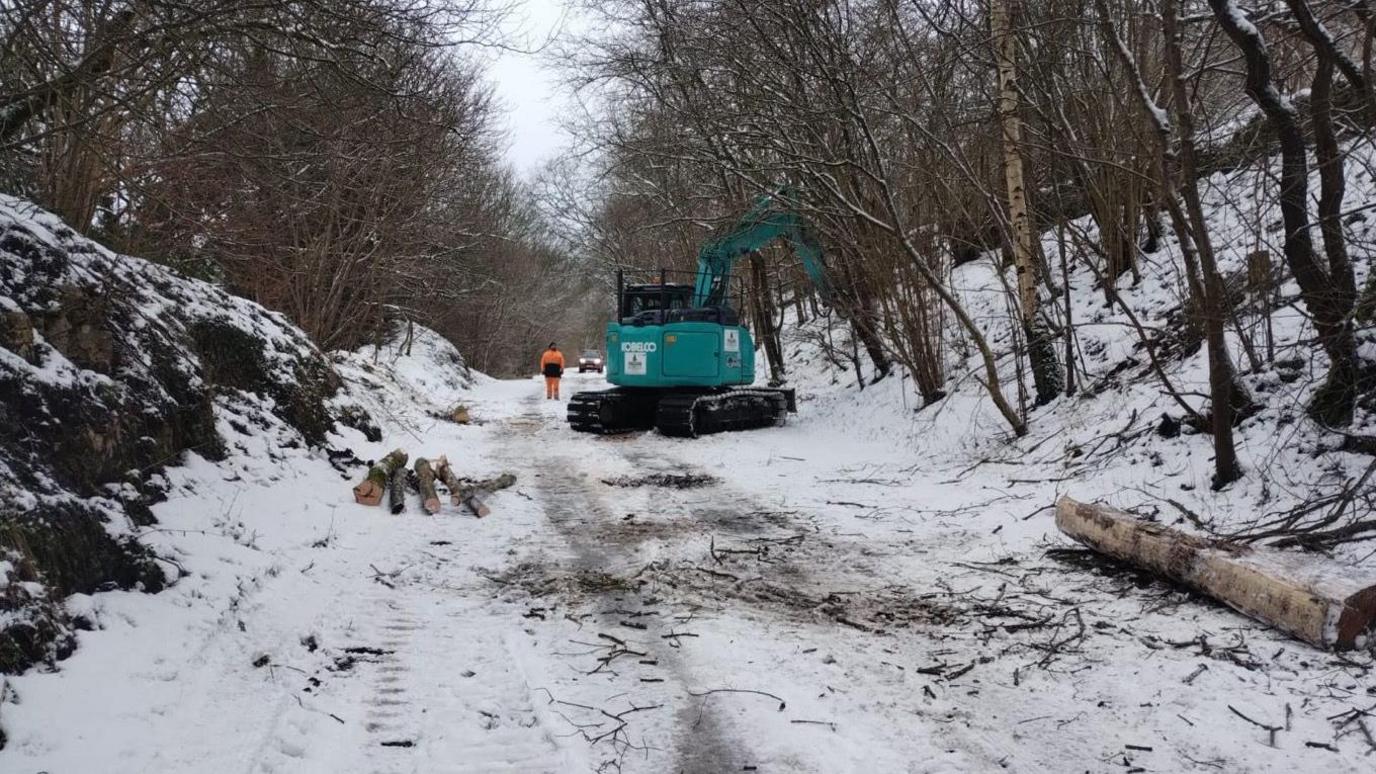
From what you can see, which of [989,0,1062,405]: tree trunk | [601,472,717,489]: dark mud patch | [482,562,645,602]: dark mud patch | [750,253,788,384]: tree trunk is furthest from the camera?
[750,253,788,384]: tree trunk

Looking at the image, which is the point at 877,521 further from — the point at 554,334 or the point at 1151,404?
the point at 554,334

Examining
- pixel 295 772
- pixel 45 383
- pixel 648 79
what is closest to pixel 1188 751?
pixel 295 772

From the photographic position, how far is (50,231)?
6.09m

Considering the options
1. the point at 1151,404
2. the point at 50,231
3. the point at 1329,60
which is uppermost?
the point at 1329,60

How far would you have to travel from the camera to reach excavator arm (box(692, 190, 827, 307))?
44.0ft

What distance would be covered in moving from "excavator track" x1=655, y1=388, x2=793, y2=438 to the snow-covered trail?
6.38 metres

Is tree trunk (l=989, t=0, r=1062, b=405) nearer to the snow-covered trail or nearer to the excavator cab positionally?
the snow-covered trail

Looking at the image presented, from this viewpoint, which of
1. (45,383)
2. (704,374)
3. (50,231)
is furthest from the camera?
(704,374)

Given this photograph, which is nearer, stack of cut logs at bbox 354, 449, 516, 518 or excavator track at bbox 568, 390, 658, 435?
stack of cut logs at bbox 354, 449, 516, 518

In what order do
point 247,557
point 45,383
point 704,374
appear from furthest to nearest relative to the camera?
point 704,374, point 247,557, point 45,383

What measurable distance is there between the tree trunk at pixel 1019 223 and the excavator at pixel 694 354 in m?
3.84

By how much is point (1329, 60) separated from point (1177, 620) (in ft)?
12.7

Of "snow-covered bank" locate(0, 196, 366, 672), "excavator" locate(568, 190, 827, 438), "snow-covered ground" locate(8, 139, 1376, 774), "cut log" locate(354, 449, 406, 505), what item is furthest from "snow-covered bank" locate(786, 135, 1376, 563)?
"snow-covered bank" locate(0, 196, 366, 672)

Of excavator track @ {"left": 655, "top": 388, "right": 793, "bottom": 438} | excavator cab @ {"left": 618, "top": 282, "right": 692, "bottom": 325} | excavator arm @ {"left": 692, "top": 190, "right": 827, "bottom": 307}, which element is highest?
excavator arm @ {"left": 692, "top": 190, "right": 827, "bottom": 307}
